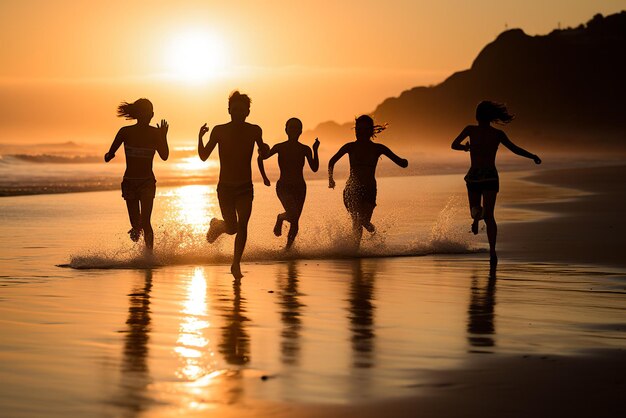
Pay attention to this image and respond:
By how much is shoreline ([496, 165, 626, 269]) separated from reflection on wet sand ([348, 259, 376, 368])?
2.78 metres

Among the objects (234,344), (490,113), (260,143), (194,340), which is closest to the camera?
(234,344)

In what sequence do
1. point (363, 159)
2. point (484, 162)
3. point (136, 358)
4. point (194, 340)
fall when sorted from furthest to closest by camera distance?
point (363, 159)
point (484, 162)
point (194, 340)
point (136, 358)

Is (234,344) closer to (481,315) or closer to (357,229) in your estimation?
(481,315)

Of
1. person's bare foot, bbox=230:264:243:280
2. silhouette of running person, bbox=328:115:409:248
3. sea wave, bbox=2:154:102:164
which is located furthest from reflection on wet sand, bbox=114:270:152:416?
sea wave, bbox=2:154:102:164

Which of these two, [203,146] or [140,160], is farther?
[140,160]

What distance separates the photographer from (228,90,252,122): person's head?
514 inches

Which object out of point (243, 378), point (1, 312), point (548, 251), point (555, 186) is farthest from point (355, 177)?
point (555, 186)

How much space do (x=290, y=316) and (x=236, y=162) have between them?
3748mm

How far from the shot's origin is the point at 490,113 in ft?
46.4

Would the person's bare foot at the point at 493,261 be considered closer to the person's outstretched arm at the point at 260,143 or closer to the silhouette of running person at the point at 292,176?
the person's outstretched arm at the point at 260,143

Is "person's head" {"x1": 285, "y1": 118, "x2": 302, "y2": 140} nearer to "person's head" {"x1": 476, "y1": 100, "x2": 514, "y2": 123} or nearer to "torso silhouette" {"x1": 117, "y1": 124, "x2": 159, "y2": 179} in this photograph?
"torso silhouette" {"x1": 117, "y1": 124, "x2": 159, "y2": 179}

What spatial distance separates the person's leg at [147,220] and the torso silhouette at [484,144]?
156 inches

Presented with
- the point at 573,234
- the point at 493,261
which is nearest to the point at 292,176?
the point at 493,261

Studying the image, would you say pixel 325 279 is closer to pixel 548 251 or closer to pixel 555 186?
pixel 548 251
